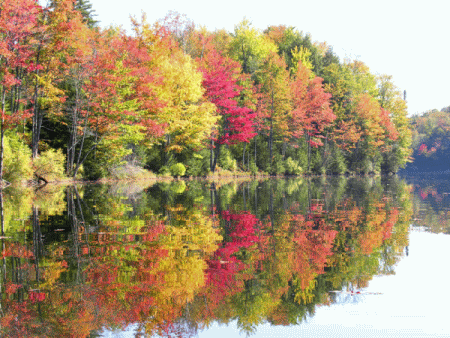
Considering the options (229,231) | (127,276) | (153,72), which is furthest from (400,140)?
(127,276)

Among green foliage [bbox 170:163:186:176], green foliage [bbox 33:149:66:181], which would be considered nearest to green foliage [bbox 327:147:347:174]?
green foliage [bbox 170:163:186:176]

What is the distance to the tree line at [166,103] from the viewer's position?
25.8m

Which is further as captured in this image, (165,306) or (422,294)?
(422,294)

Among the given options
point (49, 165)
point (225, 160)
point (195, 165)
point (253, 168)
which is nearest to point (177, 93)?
point (195, 165)

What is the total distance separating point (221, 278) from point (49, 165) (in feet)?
78.4

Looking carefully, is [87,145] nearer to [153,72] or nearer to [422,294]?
[153,72]

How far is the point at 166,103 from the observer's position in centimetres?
3369

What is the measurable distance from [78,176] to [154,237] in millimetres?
23596

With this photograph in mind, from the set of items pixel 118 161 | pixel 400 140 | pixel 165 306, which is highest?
pixel 400 140

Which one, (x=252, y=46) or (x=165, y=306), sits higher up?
(x=252, y=46)

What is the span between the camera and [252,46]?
54062 mm

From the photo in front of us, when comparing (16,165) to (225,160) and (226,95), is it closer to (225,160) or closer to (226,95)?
(226,95)

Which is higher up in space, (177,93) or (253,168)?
(177,93)

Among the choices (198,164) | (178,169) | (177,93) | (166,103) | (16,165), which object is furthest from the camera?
(198,164)
